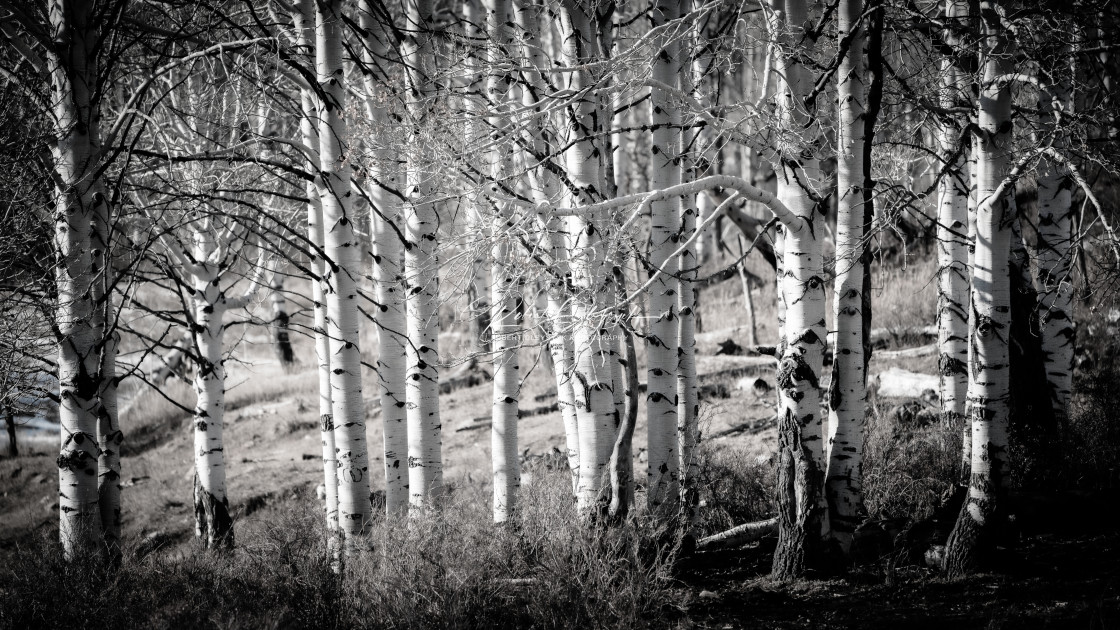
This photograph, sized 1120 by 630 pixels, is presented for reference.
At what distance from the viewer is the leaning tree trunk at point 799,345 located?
533 cm

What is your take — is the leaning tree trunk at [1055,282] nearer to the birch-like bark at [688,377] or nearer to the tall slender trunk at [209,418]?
the birch-like bark at [688,377]

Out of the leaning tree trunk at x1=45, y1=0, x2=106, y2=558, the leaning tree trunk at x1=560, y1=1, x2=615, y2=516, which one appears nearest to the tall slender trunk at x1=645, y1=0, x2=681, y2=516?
the leaning tree trunk at x1=560, y1=1, x2=615, y2=516

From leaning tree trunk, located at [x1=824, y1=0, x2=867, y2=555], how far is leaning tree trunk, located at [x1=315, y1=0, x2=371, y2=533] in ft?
13.5

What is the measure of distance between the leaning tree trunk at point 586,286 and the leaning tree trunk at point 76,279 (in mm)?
3670

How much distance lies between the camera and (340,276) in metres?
6.47

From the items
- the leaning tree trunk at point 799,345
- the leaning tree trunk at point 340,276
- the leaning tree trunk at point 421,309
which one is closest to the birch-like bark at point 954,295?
the leaning tree trunk at point 799,345

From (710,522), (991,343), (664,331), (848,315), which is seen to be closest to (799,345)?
(848,315)

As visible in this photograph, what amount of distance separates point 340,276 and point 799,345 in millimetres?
3952

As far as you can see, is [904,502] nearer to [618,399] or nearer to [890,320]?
[618,399]

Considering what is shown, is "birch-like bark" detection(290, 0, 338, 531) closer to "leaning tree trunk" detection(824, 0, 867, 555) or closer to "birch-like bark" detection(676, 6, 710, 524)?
"birch-like bark" detection(676, 6, 710, 524)

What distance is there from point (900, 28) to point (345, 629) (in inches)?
241

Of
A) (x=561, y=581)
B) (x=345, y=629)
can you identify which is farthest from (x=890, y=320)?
(x=345, y=629)

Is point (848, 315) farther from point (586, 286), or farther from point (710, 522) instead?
point (710, 522)

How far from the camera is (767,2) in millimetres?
Answer: 5238
